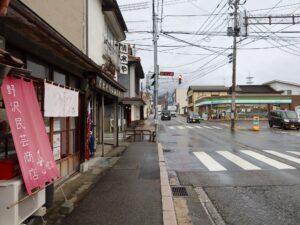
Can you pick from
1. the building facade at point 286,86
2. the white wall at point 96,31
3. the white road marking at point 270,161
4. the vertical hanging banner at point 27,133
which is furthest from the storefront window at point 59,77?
the building facade at point 286,86

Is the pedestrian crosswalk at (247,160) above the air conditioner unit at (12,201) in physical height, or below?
below

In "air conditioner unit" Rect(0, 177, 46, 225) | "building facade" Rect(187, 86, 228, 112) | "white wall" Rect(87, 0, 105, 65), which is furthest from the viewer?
"building facade" Rect(187, 86, 228, 112)

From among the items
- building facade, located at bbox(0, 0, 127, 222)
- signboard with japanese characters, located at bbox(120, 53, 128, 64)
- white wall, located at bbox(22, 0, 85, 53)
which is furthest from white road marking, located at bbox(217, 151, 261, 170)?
signboard with japanese characters, located at bbox(120, 53, 128, 64)

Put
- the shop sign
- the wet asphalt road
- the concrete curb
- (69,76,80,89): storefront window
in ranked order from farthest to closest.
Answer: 1. the shop sign
2. (69,76,80,89): storefront window
3. the wet asphalt road
4. the concrete curb

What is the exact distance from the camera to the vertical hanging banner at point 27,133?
4.52 m

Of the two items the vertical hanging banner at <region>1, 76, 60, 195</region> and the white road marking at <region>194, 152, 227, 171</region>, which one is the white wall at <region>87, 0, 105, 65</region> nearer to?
the white road marking at <region>194, 152, 227, 171</region>

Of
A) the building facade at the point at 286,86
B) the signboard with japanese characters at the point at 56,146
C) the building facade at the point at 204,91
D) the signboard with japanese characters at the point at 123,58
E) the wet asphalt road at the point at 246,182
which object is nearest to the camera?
the wet asphalt road at the point at 246,182

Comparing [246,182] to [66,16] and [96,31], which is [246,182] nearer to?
[66,16]

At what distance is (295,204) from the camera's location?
23.0ft

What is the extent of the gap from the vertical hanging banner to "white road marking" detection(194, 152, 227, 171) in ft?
23.8

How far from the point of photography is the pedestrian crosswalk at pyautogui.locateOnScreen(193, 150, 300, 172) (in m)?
11.8

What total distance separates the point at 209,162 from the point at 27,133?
30.5 ft

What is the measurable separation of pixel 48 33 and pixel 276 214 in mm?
5050

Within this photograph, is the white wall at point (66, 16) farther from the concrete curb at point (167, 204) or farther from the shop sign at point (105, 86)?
the concrete curb at point (167, 204)
